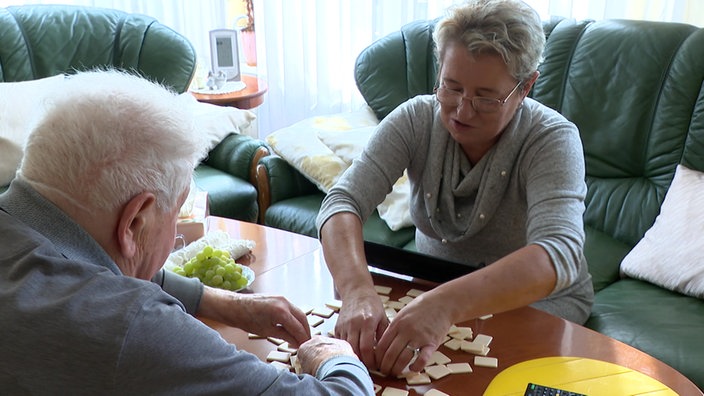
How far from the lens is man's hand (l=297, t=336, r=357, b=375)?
122cm

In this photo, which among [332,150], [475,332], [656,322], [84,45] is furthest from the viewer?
[84,45]

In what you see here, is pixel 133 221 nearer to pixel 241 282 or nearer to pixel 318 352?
pixel 318 352

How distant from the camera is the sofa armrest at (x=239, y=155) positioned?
327 centimetres

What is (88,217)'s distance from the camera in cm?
100

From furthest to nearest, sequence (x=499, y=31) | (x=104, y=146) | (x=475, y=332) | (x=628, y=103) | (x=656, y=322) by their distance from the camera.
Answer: (x=628, y=103) < (x=656, y=322) < (x=499, y=31) < (x=475, y=332) < (x=104, y=146)

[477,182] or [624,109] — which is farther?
[624,109]

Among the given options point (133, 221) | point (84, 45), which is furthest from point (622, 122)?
point (84, 45)

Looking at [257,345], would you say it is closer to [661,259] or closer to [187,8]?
[661,259]

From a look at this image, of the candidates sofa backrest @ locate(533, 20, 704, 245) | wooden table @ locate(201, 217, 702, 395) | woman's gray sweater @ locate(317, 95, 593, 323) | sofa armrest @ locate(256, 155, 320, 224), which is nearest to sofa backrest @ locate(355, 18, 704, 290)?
sofa backrest @ locate(533, 20, 704, 245)

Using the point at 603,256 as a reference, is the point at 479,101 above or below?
above

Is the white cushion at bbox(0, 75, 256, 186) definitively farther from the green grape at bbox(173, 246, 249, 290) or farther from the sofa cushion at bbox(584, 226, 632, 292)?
the sofa cushion at bbox(584, 226, 632, 292)

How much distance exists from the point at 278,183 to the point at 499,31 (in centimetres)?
158

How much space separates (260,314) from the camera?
1.47 m

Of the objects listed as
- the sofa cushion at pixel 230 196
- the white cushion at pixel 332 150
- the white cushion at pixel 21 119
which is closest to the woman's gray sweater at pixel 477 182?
the white cushion at pixel 332 150
